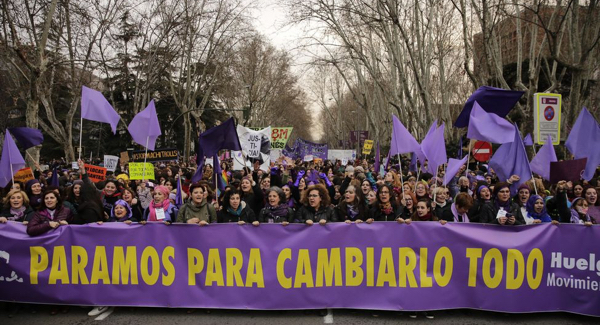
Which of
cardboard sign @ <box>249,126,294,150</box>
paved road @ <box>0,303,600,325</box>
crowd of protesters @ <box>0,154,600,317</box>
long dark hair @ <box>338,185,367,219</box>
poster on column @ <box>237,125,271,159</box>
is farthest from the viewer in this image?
cardboard sign @ <box>249,126,294,150</box>

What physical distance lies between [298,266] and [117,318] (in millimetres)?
2065

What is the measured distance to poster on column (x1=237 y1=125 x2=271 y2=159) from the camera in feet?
41.2

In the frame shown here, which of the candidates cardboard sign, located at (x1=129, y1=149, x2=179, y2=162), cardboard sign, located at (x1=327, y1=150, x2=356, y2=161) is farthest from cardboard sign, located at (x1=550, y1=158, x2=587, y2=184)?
cardboard sign, located at (x1=327, y1=150, x2=356, y2=161)

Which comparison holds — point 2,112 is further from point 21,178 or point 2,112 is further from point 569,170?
point 569,170

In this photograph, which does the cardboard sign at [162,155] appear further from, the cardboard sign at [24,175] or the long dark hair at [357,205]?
the long dark hair at [357,205]

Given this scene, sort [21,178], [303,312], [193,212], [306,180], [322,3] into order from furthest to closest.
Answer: [322,3], [306,180], [21,178], [193,212], [303,312]

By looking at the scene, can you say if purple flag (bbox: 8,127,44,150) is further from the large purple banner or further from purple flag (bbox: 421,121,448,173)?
purple flag (bbox: 421,121,448,173)

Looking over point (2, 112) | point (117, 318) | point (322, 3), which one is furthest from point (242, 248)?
point (2, 112)

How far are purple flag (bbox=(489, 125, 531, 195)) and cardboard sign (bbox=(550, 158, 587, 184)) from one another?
376mm

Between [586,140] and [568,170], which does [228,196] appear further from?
[586,140]

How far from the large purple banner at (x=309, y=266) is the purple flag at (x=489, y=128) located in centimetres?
156

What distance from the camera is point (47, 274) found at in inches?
197

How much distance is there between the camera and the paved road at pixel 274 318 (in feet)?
15.4

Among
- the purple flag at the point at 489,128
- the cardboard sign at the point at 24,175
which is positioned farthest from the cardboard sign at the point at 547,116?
the cardboard sign at the point at 24,175
